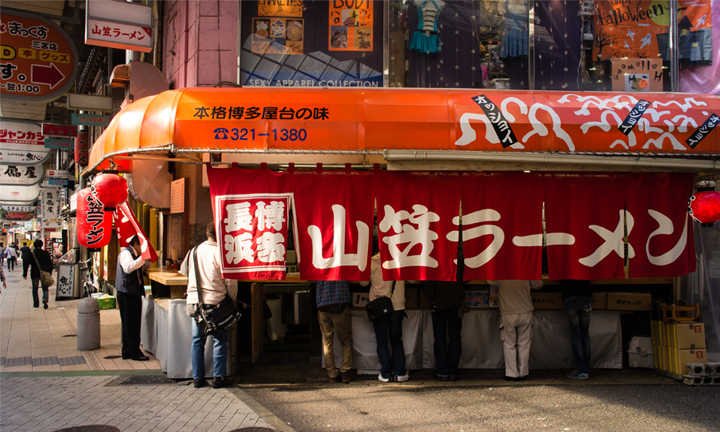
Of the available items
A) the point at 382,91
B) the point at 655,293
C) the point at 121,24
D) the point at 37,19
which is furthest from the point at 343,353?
the point at 37,19

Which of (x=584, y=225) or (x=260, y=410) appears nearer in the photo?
(x=260, y=410)

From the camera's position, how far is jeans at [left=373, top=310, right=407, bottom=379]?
716 centimetres

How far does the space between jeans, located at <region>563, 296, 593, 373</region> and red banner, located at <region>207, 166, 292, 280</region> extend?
452 cm

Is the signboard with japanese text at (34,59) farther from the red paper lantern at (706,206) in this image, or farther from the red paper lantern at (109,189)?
the red paper lantern at (706,206)

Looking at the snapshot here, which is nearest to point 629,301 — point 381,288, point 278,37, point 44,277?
point 381,288

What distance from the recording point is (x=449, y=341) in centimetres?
728

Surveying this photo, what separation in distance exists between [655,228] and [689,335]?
1766mm

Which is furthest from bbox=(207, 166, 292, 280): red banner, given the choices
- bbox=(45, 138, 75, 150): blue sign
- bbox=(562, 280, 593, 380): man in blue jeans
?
bbox=(45, 138, 75, 150): blue sign

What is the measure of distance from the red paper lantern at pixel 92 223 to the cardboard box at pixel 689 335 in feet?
34.5

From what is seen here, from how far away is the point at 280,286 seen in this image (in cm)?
898

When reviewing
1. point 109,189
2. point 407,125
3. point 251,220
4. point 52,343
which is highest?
point 407,125

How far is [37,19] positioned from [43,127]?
6864 millimetres

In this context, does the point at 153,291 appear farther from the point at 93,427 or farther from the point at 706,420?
the point at 706,420

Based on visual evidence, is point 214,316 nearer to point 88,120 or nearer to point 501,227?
point 501,227
